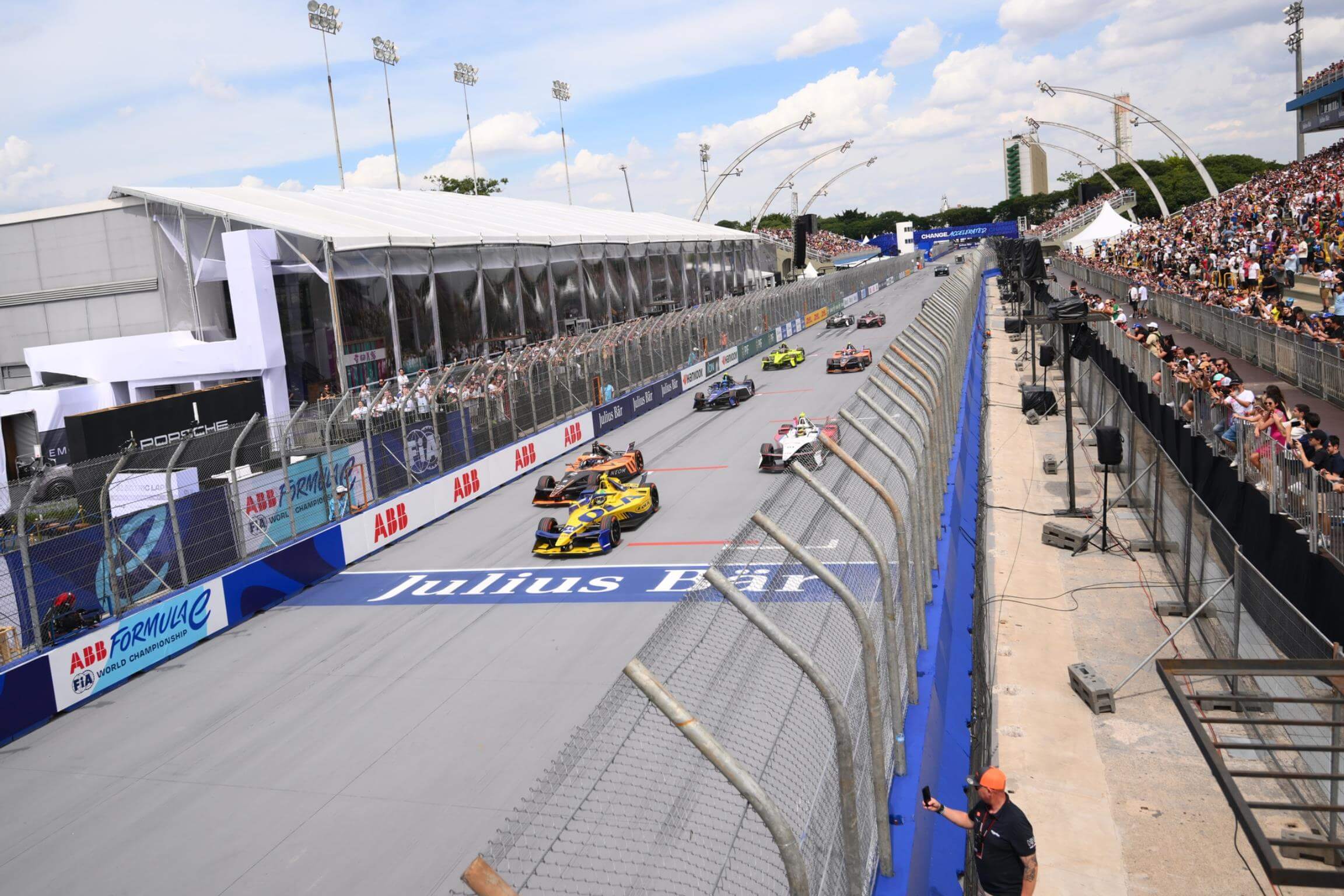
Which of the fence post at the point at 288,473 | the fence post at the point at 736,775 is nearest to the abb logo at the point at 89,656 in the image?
the fence post at the point at 288,473

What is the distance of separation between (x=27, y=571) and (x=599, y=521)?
324 inches

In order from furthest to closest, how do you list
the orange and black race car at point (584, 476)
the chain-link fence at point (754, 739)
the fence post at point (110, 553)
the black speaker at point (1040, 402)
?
1. the black speaker at point (1040, 402)
2. the orange and black race car at point (584, 476)
3. the fence post at point (110, 553)
4. the chain-link fence at point (754, 739)

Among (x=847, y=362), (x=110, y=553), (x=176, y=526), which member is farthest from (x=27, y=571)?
(x=847, y=362)

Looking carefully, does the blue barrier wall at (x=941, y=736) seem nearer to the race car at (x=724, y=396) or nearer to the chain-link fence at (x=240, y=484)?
the chain-link fence at (x=240, y=484)

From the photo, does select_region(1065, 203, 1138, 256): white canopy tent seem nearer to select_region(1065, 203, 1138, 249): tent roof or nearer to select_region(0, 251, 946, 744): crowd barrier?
select_region(1065, 203, 1138, 249): tent roof

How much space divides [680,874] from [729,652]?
104 cm

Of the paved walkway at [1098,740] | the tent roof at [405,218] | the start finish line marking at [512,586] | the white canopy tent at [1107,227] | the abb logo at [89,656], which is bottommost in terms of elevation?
the paved walkway at [1098,740]

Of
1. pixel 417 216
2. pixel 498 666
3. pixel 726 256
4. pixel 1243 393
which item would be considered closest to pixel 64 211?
pixel 417 216

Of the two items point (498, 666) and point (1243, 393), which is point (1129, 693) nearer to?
point (1243, 393)

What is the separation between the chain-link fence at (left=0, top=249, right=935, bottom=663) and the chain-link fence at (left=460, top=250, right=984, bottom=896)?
10.5 metres

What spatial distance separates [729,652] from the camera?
4.40 metres

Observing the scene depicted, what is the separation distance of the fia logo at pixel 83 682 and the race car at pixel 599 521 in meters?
6.77

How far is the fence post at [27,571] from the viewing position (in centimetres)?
1202

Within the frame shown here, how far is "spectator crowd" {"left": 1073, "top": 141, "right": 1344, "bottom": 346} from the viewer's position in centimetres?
A: 2134
